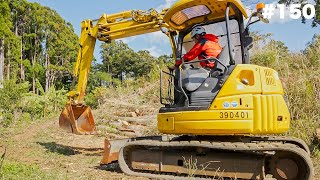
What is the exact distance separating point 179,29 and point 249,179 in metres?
2.64

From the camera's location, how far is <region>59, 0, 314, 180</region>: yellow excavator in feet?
16.7

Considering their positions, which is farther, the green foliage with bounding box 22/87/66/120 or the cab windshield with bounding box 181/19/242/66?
the green foliage with bounding box 22/87/66/120

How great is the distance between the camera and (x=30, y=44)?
41875 millimetres

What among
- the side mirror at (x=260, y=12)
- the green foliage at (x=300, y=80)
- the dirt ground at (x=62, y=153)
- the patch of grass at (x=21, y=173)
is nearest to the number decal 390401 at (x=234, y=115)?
the side mirror at (x=260, y=12)

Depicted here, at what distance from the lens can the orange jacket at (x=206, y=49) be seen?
5574mm

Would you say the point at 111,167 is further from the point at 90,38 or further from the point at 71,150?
the point at 90,38

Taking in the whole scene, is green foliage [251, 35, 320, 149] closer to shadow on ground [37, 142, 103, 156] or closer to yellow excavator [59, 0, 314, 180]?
yellow excavator [59, 0, 314, 180]

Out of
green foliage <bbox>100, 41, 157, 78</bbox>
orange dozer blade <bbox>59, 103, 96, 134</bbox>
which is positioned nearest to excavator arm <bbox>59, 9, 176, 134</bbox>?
orange dozer blade <bbox>59, 103, 96, 134</bbox>

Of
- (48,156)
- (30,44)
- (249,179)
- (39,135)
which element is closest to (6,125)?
(39,135)

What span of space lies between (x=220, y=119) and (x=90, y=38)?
13.7 feet

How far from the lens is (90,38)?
8.28 metres

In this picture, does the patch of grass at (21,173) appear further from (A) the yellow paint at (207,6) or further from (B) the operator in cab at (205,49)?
(A) the yellow paint at (207,6)

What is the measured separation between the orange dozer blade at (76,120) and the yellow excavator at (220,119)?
5.36 feet

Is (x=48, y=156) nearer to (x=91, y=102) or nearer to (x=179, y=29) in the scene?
(x=179, y=29)
